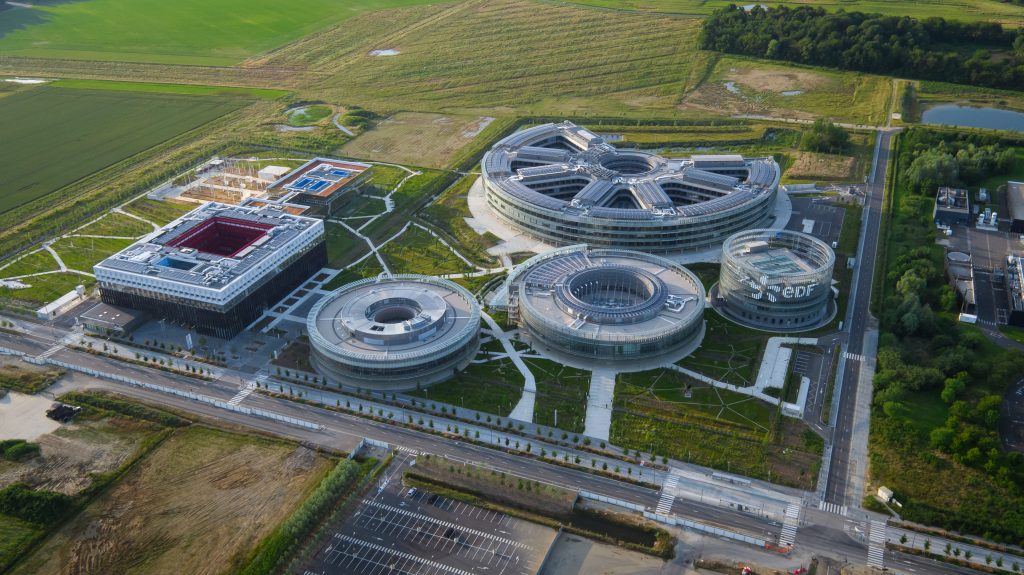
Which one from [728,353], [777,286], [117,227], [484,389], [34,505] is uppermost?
[777,286]

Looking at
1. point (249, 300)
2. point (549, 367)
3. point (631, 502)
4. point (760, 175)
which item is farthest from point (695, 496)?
point (760, 175)

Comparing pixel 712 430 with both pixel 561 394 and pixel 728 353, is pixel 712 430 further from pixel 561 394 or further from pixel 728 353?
pixel 561 394

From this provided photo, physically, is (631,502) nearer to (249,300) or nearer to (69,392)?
(249,300)

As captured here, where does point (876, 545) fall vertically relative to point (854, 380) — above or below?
below

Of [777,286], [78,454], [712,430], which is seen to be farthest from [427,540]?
[777,286]

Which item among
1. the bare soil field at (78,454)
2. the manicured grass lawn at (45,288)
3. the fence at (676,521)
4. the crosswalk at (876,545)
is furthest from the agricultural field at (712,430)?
the manicured grass lawn at (45,288)

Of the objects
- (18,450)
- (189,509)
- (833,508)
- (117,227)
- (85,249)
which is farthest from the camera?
(117,227)

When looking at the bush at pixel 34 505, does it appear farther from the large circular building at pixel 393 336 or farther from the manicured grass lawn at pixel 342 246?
the manicured grass lawn at pixel 342 246
